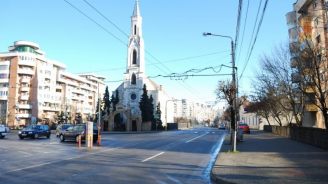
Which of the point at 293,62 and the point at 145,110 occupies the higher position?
the point at 293,62

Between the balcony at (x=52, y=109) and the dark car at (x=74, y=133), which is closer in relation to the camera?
the dark car at (x=74, y=133)

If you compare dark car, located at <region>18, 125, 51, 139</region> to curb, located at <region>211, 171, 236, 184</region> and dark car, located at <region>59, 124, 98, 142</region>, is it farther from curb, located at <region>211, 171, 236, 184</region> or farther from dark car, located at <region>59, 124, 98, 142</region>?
curb, located at <region>211, 171, 236, 184</region>

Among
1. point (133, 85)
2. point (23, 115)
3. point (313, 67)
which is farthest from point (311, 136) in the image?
point (23, 115)

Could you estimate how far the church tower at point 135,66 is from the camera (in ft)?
334

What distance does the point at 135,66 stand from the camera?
105312mm

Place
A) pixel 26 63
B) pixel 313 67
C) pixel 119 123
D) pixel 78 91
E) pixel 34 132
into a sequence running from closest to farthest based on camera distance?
pixel 313 67
pixel 34 132
pixel 119 123
pixel 26 63
pixel 78 91

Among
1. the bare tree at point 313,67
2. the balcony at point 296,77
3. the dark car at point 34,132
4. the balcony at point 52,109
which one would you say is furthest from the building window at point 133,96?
the bare tree at point 313,67

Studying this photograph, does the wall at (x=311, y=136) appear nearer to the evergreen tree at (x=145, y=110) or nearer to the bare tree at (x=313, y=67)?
the bare tree at (x=313, y=67)

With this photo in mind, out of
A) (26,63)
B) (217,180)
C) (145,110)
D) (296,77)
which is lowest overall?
(217,180)

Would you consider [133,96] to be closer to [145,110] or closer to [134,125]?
[145,110]

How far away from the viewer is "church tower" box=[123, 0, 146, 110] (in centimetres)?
10189

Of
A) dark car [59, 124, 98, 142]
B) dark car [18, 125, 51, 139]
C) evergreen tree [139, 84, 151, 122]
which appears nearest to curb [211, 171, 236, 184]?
dark car [59, 124, 98, 142]

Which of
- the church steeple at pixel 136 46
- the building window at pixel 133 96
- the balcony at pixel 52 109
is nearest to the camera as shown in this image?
the church steeple at pixel 136 46

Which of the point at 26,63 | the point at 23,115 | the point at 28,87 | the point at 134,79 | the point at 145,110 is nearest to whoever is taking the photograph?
the point at 145,110
